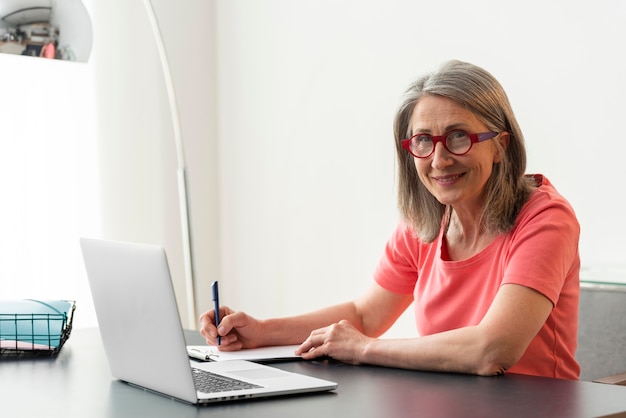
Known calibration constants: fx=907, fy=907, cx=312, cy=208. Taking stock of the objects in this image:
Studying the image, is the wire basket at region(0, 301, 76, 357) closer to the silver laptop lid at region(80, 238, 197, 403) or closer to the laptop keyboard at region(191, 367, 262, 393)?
the silver laptop lid at region(80, 238, 197, 403)

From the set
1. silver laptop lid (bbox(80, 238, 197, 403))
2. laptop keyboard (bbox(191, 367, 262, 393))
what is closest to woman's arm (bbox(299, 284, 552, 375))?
laptop keyboard (bbox(191, 367, 262, 393))

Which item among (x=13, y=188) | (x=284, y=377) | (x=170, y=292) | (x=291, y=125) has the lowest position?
(x=284, y=377)

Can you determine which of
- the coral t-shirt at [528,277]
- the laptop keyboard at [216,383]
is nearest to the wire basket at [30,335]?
the laptop keyboard at [216,383]

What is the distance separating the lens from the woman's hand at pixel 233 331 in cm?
195

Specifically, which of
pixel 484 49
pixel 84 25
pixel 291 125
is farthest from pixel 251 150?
pixel 84 25

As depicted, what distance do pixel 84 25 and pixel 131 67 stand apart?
148 centimetres

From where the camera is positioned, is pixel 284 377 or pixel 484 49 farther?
pixel 484 49

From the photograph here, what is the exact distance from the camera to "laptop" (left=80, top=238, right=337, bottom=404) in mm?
1382

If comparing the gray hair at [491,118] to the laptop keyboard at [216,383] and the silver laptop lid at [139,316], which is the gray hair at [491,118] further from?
the silver laptop lid at [139,316]

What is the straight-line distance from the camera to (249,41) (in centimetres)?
410

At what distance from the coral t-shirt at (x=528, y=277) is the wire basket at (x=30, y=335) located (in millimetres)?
829

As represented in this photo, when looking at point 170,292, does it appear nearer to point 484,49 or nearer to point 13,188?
point 484,49

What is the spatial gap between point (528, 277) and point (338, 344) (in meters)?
0.39

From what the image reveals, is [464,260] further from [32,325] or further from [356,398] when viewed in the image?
[32,325]
